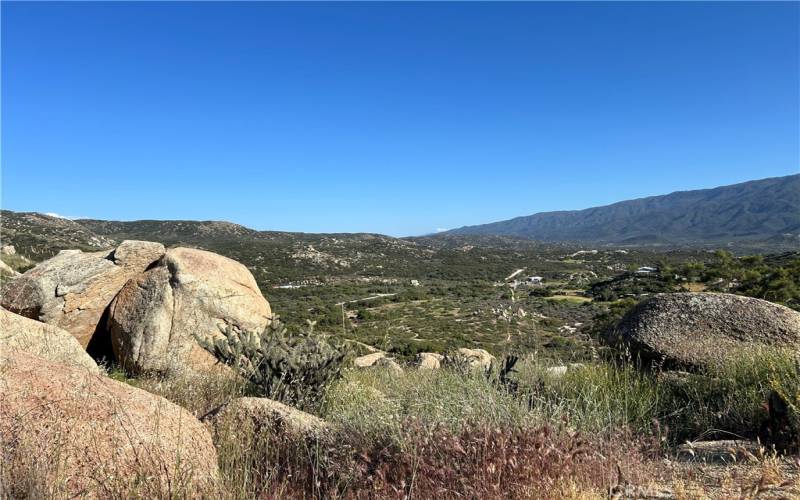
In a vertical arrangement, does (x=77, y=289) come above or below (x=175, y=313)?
above

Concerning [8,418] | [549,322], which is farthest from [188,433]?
[549,322]

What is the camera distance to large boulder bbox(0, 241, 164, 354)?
328 inches

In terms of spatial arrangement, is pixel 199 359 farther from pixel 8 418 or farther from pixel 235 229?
pixel 235 229

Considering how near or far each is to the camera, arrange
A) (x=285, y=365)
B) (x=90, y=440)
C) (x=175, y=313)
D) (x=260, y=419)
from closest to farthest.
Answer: (x=90, y=440) < (x=260, y=419) < (x=285, y=365) < (x=175, y=313)

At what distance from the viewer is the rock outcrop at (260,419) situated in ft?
12.2

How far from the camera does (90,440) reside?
2871mm

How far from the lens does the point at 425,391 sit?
14.5 feet

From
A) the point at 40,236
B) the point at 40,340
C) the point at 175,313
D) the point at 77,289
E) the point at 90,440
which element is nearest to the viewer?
the point at 90,440

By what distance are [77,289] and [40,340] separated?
303 cm

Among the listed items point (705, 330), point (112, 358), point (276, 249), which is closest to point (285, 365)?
point (112, 358)

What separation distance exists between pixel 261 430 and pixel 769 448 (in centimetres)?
419

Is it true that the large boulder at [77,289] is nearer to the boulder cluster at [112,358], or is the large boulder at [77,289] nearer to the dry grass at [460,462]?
the boulder cluster at [112,358]

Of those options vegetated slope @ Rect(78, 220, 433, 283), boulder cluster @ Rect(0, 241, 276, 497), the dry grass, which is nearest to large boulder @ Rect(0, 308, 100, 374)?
boulder cluster @ Rect(0, 241, 276, 497)

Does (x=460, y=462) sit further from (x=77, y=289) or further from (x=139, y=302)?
(x=77, y=289)
